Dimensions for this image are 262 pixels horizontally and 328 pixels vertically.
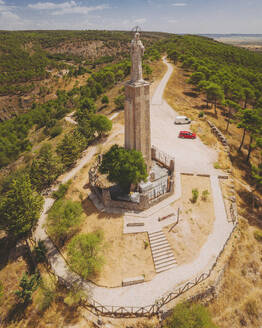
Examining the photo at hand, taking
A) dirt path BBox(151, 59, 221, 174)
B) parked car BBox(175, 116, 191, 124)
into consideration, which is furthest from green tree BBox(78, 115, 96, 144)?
parked car BBox(175, 116, 191, 124)

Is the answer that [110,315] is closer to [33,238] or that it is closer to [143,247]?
[143,247]

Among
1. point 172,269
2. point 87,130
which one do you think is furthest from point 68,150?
point 172,269

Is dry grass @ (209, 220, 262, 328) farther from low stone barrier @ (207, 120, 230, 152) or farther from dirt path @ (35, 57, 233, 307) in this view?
low stone barrier @ (207, 120, 230, 152)

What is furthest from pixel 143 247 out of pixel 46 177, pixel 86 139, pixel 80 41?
pixel 80 41

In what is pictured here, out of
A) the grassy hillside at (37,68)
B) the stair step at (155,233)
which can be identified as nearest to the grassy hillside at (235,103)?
the stair step at (155,233)

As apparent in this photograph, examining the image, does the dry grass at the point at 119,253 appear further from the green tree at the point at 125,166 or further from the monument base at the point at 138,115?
the monument base at the point at 138,115

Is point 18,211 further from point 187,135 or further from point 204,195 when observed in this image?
point 187,135
